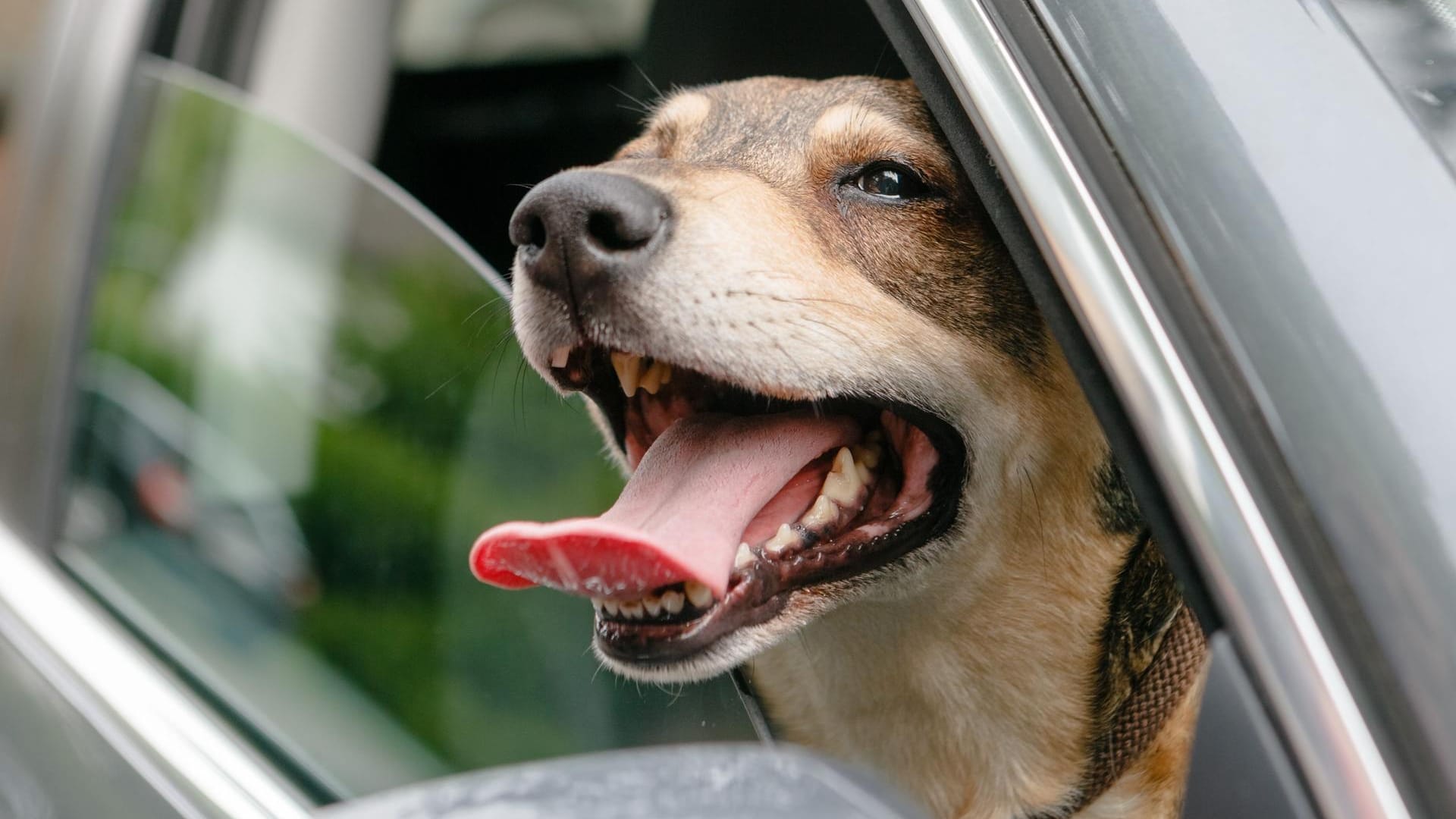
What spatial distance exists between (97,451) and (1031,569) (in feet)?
5.01

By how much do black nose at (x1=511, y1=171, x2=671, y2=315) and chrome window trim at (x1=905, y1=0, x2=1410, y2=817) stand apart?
0.62m

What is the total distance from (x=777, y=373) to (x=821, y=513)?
213mm

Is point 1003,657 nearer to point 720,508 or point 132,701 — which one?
point 720,508

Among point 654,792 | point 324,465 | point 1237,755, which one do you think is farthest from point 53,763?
point 1237,755

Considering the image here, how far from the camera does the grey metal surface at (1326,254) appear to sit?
3.00 feet

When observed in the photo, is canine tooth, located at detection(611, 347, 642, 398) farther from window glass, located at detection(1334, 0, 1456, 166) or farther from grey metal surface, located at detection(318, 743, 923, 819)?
window glass, located at detection(1334, 0, 1456, 166)

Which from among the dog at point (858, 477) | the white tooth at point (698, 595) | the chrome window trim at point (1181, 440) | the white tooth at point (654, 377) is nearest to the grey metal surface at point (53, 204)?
the dog at point (858, 477)

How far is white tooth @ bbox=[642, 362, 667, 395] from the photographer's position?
6.86ft

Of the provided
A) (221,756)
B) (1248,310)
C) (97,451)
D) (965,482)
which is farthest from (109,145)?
(1248,310)

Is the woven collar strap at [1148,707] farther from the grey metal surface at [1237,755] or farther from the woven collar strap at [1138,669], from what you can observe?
the grey metal surface at [1237,755]

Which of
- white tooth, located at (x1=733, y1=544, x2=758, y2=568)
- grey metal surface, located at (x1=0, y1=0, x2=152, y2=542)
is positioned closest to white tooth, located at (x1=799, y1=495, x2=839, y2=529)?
white tooth, located at (x1=733, y1=544, x2=758, y2=568)

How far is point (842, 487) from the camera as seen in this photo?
1.90 metres

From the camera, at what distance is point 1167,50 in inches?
42.7

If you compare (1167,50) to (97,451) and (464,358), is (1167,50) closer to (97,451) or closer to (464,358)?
(464,358)
